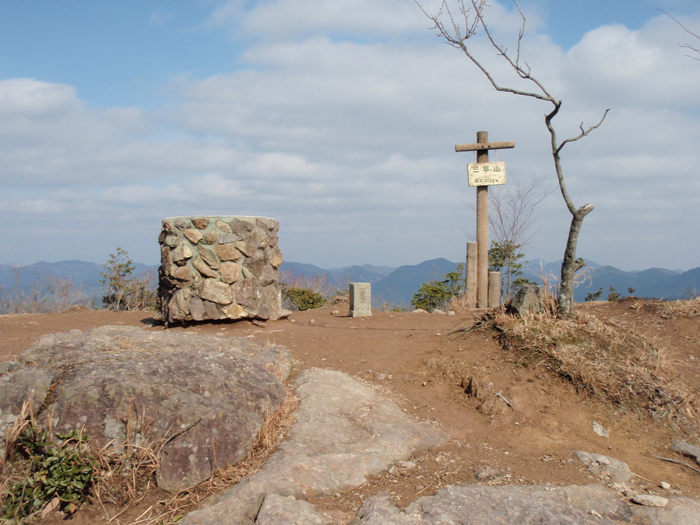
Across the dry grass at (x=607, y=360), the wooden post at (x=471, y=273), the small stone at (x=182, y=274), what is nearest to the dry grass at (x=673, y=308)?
the dry grass at (x=607, y=360)

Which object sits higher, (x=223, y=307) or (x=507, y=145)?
(x=507, y=145)

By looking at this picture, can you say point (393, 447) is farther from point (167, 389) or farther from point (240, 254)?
point (240, 254)

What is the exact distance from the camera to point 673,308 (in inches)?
265

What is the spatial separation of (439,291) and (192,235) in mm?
6606

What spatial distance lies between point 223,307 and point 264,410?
3775mm

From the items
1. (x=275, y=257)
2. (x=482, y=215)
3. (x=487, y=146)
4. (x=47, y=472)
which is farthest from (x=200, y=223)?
(x=487, y=146)

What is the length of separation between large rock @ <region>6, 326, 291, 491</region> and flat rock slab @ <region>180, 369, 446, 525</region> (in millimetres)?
291

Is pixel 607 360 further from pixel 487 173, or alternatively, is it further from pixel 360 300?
pixel 487 173

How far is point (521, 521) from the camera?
105 inches

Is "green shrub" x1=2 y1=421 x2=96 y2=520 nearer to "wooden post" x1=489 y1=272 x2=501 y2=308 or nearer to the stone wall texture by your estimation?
the stone wall texture

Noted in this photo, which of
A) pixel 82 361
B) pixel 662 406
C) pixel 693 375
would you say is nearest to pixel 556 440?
pixel 662 406

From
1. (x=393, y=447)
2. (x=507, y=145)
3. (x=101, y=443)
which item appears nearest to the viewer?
(x=101, y=443)

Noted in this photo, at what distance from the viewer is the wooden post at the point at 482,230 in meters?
9.37

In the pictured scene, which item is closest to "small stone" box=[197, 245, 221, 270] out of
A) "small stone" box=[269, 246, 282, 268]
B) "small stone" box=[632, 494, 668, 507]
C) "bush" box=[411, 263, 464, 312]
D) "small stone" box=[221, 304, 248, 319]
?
"small stone" box=[221, 304, 248, 319]
